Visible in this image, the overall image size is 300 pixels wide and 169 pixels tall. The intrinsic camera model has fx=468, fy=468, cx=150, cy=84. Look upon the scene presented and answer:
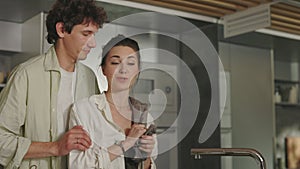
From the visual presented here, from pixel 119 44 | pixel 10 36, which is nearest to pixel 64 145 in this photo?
pixel 119 44

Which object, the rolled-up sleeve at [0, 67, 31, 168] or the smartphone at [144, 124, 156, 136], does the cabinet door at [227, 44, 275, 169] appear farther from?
the rolled-up sleeve at [0, 67, 31, 168]

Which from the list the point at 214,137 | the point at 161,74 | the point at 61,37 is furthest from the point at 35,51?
the point at 214,137

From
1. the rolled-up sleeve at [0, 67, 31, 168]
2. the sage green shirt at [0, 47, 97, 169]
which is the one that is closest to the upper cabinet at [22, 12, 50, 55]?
the sage green shirt at [0, 47, 97, 169]

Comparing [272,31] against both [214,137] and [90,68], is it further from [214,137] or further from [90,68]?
[90,68]

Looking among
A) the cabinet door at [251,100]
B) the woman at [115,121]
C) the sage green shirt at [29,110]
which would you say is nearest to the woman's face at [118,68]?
the woman at [115,121]

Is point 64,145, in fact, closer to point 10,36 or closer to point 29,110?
point 29,110

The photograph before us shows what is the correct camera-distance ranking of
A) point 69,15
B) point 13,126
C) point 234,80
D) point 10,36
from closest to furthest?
point 13,126
point 69,15
point 10,36
point 234,80

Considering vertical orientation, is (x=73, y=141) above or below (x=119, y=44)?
below

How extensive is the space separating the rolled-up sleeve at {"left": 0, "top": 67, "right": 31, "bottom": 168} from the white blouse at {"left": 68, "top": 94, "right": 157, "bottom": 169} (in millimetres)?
156

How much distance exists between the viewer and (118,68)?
1612 mm

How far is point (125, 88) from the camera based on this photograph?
163 centimetres

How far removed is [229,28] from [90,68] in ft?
2.63

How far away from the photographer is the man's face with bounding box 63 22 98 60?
5.13 ft

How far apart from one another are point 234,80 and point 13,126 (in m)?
1.04
